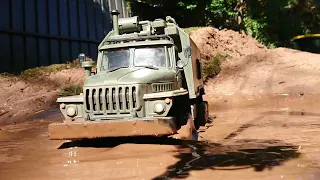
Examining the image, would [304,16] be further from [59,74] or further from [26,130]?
[26,130]

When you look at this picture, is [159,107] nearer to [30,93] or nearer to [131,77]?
[131,77]

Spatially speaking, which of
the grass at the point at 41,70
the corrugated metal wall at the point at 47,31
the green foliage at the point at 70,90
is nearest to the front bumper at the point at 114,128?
the green foliage at the point at 70,90

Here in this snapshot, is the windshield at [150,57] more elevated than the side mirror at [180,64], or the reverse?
the windshield at [150,57]

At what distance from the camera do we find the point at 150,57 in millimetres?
8273

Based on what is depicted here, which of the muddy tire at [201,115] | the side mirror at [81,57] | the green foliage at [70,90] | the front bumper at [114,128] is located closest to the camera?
the front bumper at [114,128]

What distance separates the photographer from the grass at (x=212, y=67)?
18.4 m

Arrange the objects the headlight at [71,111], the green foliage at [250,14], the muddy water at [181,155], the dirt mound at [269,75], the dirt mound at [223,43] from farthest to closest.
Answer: the green foliage at [250,14] < the dirt mound at [223,43] < the dirt mound at [269,75] < the headlight at [71,111] < the muddy water at [181,155]

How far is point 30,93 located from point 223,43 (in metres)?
10.4

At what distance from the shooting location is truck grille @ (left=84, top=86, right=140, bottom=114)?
23.4ft

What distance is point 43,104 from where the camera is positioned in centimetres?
1376

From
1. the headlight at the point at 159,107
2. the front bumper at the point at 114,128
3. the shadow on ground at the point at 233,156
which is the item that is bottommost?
the shadow on ground at the point at 233,156

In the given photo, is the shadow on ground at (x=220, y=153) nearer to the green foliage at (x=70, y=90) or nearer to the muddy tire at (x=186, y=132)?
the muddy tire at (x=186, y=132)

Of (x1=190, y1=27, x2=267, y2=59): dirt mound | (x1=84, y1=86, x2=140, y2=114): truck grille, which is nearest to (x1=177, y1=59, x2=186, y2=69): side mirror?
(x1=84, y1=86, x2=140, y2=114): truck grille

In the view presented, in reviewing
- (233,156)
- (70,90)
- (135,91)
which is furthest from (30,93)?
(233,156)
